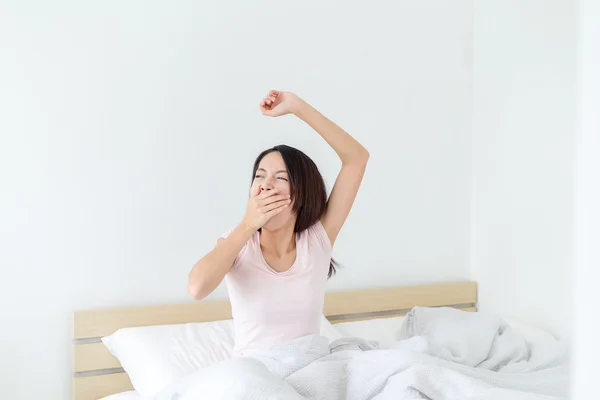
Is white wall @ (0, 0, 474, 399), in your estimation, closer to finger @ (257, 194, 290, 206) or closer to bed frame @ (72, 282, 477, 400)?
bed frame @ (72, 282, 477, 400)

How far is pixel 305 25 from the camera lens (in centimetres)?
253

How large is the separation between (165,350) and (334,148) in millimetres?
835

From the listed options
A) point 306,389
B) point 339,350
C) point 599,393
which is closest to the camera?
point 599,393

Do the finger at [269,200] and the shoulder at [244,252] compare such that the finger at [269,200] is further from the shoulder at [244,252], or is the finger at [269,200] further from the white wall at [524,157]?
the white wall at [524,157]

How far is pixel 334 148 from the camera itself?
174 centimetres

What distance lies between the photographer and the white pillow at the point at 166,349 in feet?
6.33

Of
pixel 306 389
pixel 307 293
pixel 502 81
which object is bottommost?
pixel 306 389

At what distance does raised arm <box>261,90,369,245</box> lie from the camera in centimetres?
170

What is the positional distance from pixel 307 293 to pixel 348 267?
3.22 feet

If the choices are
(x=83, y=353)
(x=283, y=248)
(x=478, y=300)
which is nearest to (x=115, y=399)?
(x=83, y=353)

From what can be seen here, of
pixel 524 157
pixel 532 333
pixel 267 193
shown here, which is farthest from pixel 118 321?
pixel 524 157

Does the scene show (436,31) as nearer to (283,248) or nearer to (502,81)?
(502,81)

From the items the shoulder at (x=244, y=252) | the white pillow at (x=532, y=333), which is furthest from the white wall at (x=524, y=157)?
the shoulder at (x=244, y=252)

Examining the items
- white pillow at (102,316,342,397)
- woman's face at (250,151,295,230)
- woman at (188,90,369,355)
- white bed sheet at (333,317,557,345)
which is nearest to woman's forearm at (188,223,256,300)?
woman at (188,90,369,355)
